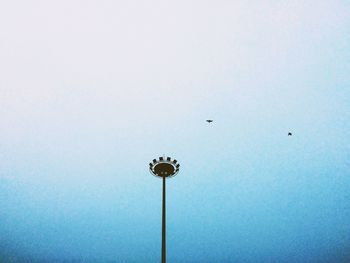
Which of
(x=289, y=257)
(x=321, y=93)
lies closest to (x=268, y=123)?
(x=321, y=93)

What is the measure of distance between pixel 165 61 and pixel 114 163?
5.65 ft

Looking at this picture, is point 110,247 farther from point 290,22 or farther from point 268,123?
point 290,22

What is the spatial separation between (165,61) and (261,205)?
9.68 ft

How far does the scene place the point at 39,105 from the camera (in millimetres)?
4551

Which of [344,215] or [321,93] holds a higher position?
[321,93]

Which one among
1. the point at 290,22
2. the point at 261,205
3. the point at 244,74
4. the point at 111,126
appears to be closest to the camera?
the point at 290,22

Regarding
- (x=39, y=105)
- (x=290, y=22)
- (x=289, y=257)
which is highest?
(x=290, y=22)

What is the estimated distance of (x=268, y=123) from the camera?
475 centimetres

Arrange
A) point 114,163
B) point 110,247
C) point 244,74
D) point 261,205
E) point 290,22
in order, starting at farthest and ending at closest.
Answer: point 110,247
point 261,205
point 114,163
point 244,74
point 290,22

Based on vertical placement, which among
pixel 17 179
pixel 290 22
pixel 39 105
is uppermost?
pixel 290 22

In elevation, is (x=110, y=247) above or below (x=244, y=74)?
below

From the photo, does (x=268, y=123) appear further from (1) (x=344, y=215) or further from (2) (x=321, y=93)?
(1) (x=344, y=215)

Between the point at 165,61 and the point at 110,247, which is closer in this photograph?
the point at 165,61

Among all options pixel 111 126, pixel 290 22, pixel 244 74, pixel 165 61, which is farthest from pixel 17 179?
pixel 290 22
